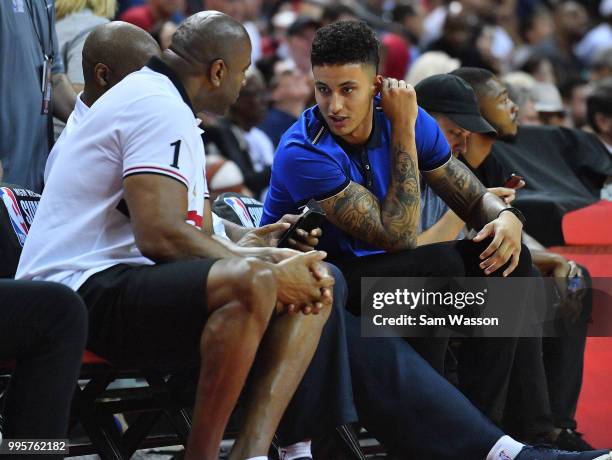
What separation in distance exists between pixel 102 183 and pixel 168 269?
0.35 m

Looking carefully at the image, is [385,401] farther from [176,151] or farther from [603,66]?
[603,66]

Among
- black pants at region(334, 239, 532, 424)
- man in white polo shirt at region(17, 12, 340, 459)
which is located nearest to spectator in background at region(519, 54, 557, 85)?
black pants at region(334, 239, 532, 424)

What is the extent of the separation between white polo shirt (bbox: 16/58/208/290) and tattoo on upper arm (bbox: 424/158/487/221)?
124 cm

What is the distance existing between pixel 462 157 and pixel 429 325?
3.96 ft

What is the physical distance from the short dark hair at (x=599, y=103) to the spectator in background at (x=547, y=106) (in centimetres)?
81

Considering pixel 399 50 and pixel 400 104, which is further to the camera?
pixel 399 50

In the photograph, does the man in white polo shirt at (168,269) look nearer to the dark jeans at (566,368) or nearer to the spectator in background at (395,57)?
the dark jeans at (566,368)

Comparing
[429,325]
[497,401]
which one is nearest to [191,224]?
[429,325]

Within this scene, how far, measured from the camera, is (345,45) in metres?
4.00

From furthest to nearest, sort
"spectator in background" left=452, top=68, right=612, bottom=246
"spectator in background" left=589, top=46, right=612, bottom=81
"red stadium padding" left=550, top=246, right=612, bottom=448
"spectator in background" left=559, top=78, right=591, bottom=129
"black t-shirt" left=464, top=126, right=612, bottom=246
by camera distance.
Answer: "spectator in background" left=589, top=46, right=612, bottom=81 → "spectator in background" left=559, top=78, right=591, bottom=129 → "black t-shirt" left=464, top=126, right=612, bottom=246 → "spectator in background" left=452, top=68, right=612, bottom=246 → "red stadium padding" left=550, top=246, right=612, bottom=448

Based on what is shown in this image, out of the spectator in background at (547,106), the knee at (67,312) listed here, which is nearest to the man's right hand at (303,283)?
the knee at (67,312)

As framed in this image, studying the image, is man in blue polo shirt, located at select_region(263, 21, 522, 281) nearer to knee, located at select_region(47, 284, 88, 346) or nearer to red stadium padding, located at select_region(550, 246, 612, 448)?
red stadium padding, located at select_region(550, 246, 612, 448)

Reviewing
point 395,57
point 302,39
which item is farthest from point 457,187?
point 395,57

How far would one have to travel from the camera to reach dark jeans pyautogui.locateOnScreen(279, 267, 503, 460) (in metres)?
3.46
